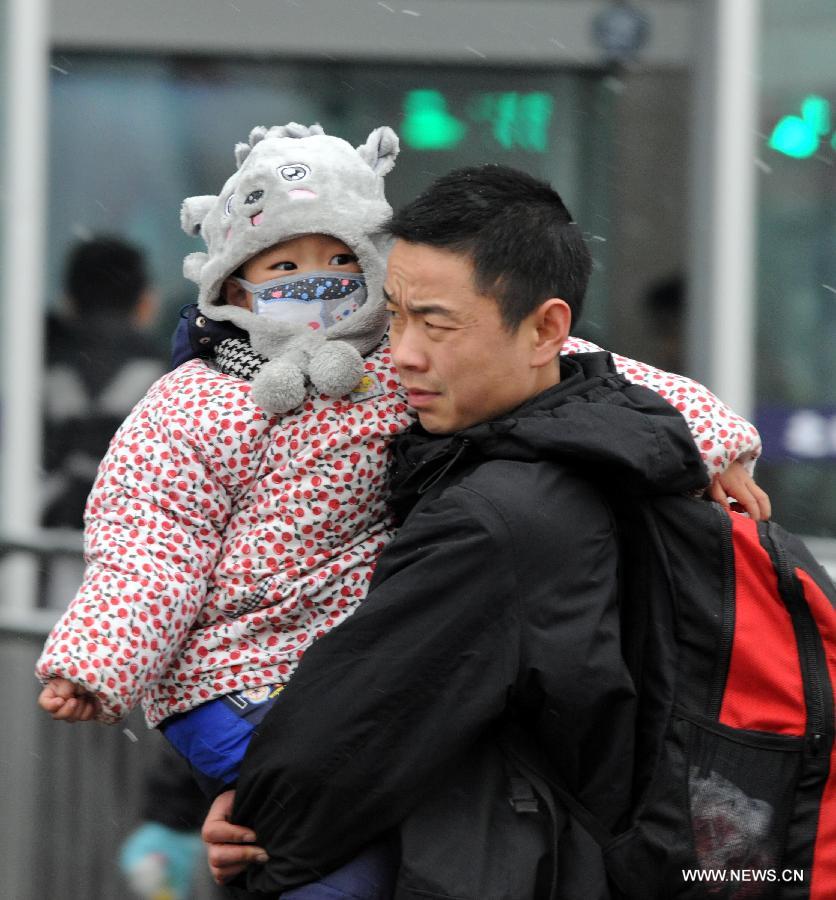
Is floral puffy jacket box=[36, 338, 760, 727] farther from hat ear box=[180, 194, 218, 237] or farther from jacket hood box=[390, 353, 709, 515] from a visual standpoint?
hat ear box=[180, 194, 218, 237]

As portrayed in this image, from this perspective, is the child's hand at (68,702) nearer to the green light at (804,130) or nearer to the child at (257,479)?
the child at (257,479)

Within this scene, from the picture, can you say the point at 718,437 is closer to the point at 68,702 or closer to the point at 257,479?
the point at 257,479

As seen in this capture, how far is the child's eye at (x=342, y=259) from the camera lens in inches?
91.7

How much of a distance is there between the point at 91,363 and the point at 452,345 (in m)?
4.05

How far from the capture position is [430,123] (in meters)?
6.24

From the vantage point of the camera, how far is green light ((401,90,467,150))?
6.23 meters

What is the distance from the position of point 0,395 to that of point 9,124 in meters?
0.94

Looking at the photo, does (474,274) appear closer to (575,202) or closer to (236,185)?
(236,185)

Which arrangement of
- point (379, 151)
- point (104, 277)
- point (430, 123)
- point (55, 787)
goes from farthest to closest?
1. point (430, 123)
2. point (104, 277)
3. point (55, 787)
4. point (379, 151)

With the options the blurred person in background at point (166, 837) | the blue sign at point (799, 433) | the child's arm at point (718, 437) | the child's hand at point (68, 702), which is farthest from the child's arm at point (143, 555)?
the blue sign at point (799, 433)

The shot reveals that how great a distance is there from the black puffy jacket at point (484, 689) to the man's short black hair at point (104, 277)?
4.22m

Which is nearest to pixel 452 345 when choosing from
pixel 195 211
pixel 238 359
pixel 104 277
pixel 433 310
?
pixel 433 310

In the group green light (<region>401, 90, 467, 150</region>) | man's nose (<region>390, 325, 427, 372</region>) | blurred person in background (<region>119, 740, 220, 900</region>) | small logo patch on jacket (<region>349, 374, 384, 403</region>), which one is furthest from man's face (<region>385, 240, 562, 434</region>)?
green light (<region>401, 90, 467, 150</region>)

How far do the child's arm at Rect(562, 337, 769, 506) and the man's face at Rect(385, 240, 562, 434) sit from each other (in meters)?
0.24
